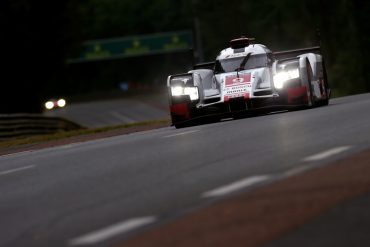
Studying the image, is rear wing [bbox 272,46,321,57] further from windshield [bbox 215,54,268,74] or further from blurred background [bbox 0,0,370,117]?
windshield [bbox 215,54,268,74]

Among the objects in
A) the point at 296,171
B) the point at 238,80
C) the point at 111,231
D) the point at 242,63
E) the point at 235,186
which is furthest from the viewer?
the point at 242,63

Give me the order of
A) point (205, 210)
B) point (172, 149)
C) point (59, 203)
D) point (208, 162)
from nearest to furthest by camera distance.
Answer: point (205, 210) < point (59, 203) < point (208, 162) < point (172, 149)

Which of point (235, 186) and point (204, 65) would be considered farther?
point (204, 65)

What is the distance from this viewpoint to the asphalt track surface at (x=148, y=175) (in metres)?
8.26

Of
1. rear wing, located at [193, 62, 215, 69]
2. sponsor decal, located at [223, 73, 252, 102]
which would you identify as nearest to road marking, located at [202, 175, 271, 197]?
sponsor decal, located at [223, 73, 252, 102]

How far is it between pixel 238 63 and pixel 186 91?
111 cm

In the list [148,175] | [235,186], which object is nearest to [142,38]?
[148,175]

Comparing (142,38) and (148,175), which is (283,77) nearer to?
(148,175)

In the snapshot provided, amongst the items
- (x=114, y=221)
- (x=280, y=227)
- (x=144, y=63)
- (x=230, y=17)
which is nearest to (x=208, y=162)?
(x=114, y=221)

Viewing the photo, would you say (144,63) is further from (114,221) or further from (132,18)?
(114,221)

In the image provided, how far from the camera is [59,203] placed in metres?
9.73

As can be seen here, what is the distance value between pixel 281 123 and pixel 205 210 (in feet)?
28.9

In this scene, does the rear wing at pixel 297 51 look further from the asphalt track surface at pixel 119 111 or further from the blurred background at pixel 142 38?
the asphalt track surface at pixel 119 111

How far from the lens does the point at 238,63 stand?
21609mm
